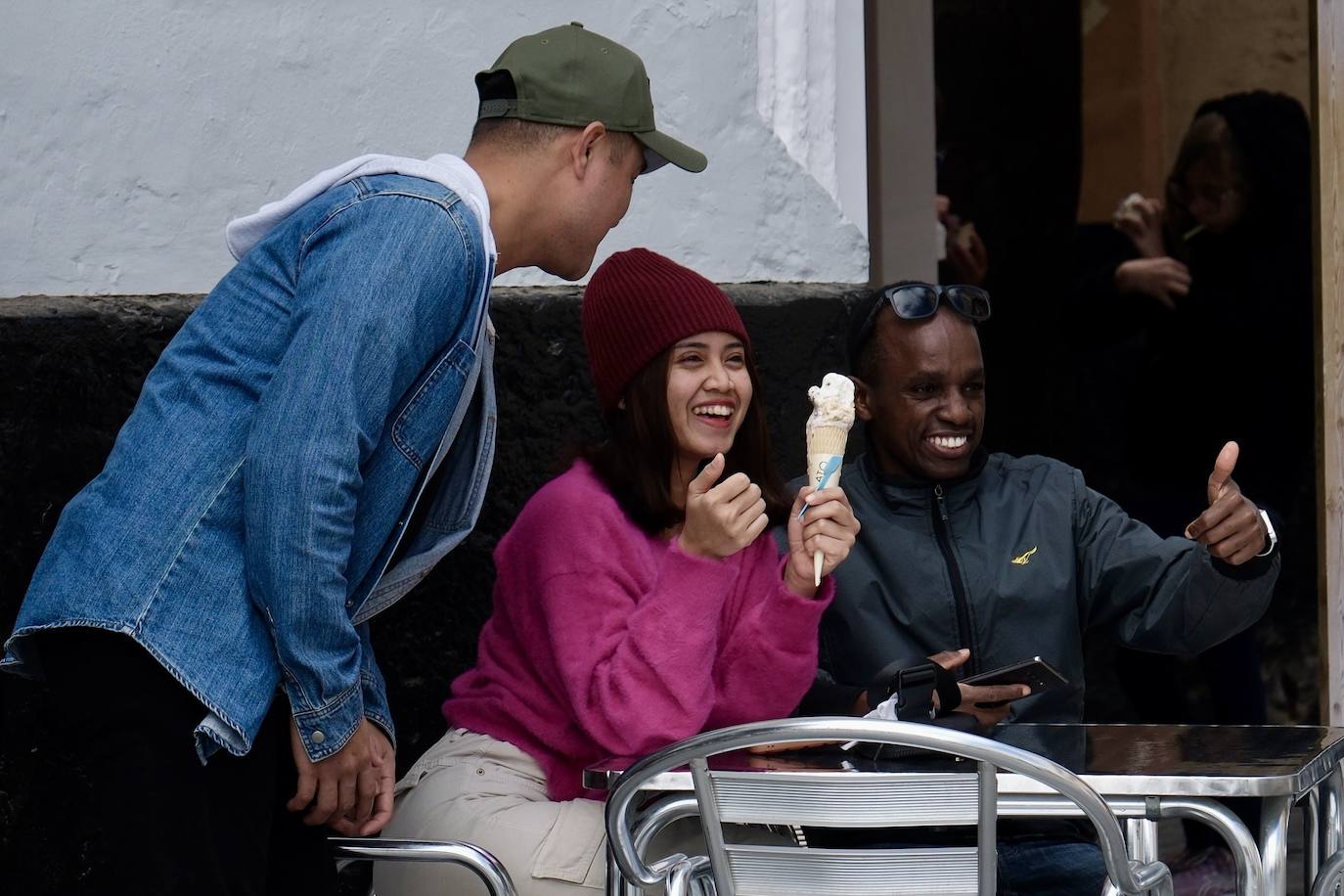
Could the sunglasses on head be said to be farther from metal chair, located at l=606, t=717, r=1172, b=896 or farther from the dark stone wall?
metal chair, located at l=606, t=717, r=1172, b=896

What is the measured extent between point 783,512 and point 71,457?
1.33m

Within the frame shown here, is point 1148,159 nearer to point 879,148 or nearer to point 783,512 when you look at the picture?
point 879,148

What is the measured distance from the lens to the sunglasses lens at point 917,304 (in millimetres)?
3436

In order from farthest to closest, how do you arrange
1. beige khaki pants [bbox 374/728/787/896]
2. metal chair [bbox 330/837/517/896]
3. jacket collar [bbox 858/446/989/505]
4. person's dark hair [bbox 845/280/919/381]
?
person's dark hair [bbox 845/280/919/381], jacket collar [bbox 858/446/989/505], beige khaki pants [bbox 374/728/787/896], metal chair [bbox 330/837/517/896]

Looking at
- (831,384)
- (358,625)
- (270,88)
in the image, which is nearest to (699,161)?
(831,384)

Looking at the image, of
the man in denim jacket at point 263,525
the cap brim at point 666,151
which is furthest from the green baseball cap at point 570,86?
the man in denim jacket at point 263,525

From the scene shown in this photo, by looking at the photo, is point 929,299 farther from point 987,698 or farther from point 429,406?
point 429,406

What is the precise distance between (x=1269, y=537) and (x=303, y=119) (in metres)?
2.06

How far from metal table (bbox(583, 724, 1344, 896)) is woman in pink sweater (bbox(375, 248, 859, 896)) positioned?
0.62ft

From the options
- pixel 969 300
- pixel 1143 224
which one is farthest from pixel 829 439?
pixel 1143 224

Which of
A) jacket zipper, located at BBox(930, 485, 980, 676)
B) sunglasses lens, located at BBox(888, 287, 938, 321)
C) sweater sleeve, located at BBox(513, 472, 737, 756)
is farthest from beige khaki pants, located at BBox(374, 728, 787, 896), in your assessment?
sunglasses lens, located at BBox(888, 287, 938, 321)

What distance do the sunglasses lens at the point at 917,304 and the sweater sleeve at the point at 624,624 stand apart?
0.74 metres

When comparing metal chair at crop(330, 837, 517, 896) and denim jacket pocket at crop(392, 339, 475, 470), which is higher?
denim jacket pocket at crop(392, 339, 475, 470)

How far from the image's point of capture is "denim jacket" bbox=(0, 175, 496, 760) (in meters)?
2.25
